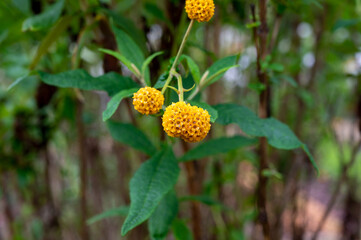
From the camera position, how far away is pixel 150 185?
496 millimetres

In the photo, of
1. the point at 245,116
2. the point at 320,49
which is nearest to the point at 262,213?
the point at 245,116

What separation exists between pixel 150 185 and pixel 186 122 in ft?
0.49

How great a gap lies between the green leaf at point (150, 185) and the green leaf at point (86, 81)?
5.7 inches

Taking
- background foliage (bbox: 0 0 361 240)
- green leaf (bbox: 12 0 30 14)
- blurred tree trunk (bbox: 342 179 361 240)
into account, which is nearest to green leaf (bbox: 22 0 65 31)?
background foliage (bbox: 0 0 361 240)

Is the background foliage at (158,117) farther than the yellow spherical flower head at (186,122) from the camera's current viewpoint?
Yes

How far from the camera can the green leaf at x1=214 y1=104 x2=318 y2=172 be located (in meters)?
0.51

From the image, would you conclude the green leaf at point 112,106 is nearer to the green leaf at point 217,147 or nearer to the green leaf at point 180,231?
the green leaf at point 217,147

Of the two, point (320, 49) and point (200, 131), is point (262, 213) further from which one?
point (320, 49)

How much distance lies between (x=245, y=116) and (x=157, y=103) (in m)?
0.19

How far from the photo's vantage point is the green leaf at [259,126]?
1.68 ft

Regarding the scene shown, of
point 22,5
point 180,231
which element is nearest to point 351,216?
point 180,231

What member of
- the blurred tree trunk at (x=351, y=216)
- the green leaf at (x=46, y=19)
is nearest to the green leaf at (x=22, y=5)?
the green leaf at (x=46, y=19)

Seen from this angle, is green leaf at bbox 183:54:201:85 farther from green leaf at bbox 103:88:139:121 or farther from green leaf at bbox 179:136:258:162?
green leaf at bbox 179:136:258:162

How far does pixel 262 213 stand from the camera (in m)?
0.67
